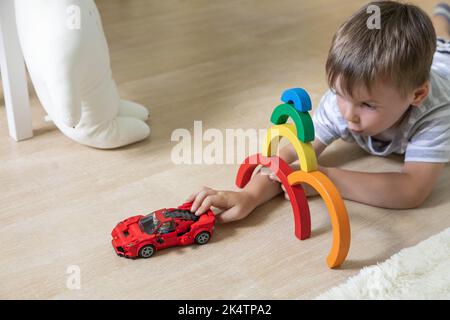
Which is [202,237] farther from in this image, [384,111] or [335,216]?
[384,111]

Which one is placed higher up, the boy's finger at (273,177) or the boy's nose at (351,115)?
the boy's nose at (351,115)

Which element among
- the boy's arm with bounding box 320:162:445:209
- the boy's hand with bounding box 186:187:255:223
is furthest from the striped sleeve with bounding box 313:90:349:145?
the boy's hand with bounding box 186:187:255:223

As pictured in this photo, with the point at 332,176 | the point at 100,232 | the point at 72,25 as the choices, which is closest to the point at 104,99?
the point at 72,25

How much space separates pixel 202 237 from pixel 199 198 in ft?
0.21

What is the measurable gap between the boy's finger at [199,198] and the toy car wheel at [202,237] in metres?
0.04

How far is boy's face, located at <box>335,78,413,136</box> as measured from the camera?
0.90 meters

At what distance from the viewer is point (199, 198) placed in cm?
94

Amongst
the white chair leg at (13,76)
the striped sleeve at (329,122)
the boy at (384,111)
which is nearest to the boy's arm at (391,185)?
the boy at (384,111)

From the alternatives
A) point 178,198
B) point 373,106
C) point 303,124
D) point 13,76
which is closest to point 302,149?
point 303,124

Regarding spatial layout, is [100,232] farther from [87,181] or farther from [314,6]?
[314,6]

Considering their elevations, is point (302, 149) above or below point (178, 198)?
above

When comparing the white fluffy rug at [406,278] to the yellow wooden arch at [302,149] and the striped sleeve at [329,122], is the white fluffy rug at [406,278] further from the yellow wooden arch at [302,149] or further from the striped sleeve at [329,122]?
the striped sleeve at [329,122]

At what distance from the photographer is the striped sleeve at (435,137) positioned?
39.3 inches
